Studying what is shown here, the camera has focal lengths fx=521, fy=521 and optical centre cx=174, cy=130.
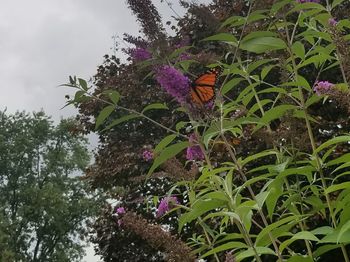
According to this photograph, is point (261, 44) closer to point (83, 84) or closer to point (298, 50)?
point (298, 50)

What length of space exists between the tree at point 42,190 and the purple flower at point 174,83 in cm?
2601

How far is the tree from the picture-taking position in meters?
28.1

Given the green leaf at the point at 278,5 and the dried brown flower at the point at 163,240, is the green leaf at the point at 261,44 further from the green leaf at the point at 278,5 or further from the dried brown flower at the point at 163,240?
the dried brown flower at the point at 163,240

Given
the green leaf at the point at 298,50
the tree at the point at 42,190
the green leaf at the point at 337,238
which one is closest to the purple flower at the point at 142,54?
the green leaf at the point at 298,50

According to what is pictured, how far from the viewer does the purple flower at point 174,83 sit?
68.9 inches

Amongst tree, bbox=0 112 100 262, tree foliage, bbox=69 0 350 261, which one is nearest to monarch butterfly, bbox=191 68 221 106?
tree foliage, bbox=69 0 350 261

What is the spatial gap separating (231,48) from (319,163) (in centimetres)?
60

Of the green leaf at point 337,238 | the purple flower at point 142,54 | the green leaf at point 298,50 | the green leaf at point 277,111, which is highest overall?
the purple flower at point 142,54

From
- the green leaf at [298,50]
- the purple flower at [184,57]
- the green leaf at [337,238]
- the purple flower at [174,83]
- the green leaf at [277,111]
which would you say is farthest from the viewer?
the purple flower at [184,57]

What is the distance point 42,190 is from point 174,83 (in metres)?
27.5

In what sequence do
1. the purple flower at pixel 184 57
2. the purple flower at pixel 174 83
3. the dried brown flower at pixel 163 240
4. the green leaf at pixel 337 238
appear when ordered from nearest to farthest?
the green leaf at pixel 337 238 < the dried brown flower at pixel 163 240 < the purple flower at pixel 174 83 < the purple flower at pixel 184 57

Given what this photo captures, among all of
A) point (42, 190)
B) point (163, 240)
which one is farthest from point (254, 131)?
point (42, 190)

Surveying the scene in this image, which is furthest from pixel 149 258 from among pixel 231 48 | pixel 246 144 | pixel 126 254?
pixel 231 48

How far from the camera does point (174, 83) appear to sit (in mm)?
1763
